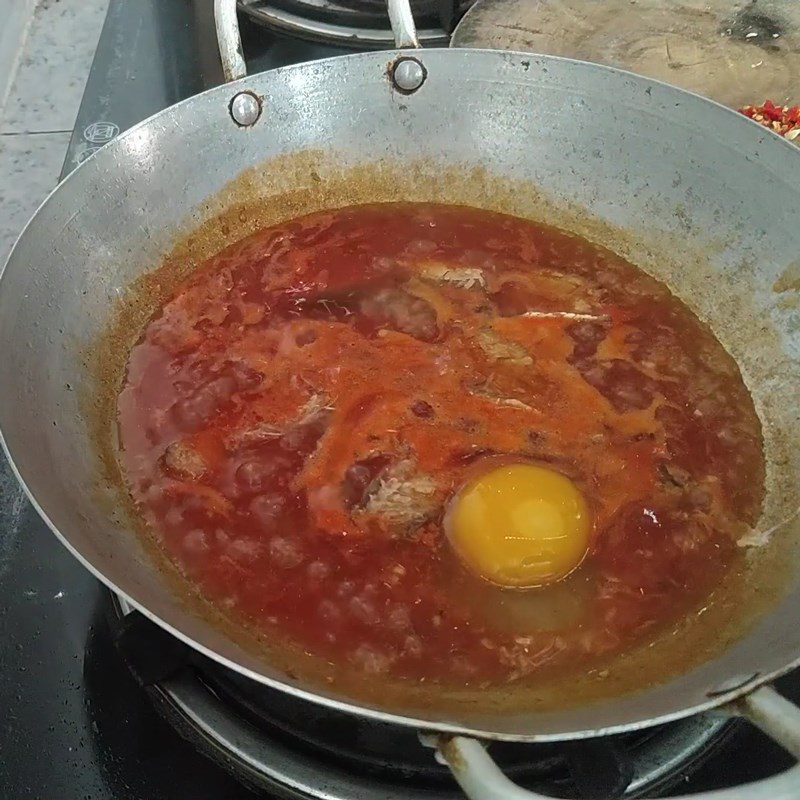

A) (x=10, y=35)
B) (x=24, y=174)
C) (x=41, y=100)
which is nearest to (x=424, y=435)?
(x=24, y=174)

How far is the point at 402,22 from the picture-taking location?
192 cm

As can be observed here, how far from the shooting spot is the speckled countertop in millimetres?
2910

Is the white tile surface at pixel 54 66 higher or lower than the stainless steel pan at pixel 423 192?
lower

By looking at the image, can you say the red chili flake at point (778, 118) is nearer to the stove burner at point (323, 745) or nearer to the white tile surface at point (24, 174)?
the stove burner at point (323, 745)

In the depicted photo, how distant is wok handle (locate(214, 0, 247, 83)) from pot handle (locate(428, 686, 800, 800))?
5.12ft

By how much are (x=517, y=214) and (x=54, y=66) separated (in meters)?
2.25

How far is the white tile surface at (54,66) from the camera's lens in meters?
3.14

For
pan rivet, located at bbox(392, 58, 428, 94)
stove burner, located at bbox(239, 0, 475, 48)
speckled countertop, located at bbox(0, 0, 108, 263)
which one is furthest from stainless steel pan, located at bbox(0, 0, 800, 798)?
speckled countertop, located at bbox(0, 0, 108, 263)

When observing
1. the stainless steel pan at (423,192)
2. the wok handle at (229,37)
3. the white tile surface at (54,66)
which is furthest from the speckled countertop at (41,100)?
the wok handle at (229,37)

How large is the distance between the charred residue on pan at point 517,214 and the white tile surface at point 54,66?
1499mm

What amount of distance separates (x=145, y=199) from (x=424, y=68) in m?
0.79

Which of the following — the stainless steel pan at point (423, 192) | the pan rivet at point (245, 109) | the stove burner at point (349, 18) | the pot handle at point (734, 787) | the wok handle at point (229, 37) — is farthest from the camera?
the stove burner at point (349, 18)

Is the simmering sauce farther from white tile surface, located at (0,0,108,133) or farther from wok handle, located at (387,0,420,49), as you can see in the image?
white tile surface, located at (0,0,108,133)

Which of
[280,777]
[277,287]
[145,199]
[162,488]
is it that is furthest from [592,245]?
[280,777]
